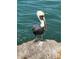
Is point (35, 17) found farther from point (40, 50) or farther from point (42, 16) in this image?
point (40, 50)

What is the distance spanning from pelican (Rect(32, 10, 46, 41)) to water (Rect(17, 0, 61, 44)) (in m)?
0.03

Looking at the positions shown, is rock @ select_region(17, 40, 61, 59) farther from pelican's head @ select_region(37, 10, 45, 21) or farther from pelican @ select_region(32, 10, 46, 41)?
pelican's head @ select_region(37, 10, 45, 21)

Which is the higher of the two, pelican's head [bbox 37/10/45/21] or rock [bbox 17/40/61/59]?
pelican's head [bbox 37/10/45/21]

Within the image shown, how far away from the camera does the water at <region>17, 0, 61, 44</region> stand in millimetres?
1368

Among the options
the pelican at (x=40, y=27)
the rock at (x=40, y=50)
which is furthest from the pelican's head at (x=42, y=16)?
the rock at (x=40, y=50)

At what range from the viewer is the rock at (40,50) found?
1359 millimetres

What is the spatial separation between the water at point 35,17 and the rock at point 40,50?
1.8 inches

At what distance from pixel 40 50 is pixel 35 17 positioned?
29cm

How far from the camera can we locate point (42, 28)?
1.38 m

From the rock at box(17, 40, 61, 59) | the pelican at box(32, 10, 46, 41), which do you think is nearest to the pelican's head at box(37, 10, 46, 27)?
the pelican at box(32, 10, 46, 41)

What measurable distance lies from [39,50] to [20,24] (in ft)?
0.93
